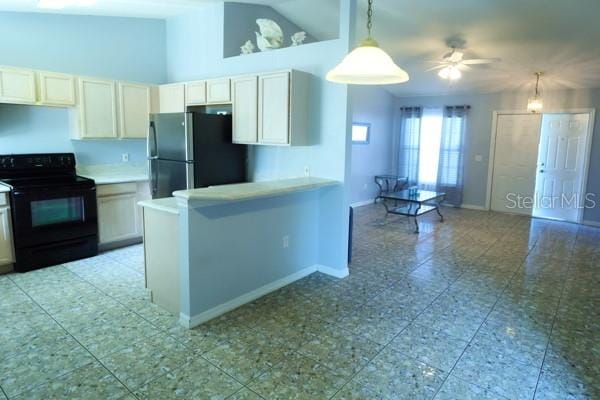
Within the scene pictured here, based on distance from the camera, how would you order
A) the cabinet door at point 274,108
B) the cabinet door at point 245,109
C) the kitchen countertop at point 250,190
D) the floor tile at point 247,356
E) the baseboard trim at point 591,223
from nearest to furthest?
the floor tile at point 247,356
the kitchen countertop at point 250,190
the cabinet door at point 274,108
the cabinet door at point 245,109
the baseboard trim at point 591,223

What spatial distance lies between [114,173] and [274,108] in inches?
98.9

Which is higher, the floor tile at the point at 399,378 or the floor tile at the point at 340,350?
the floor tile at the point at 340,350

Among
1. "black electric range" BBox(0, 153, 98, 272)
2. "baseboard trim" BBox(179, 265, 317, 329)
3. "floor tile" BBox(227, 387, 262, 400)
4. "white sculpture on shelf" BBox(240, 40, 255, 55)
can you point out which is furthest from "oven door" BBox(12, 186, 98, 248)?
"floor tile" BBox(227, 387, 262, 400)

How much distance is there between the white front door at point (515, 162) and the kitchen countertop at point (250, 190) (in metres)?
5.23

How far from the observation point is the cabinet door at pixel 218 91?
4.12 meters

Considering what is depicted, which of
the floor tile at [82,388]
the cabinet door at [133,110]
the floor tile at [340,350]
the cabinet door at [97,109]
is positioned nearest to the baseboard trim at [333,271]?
the floor tile at [340,350]

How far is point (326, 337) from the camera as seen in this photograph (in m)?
2.65

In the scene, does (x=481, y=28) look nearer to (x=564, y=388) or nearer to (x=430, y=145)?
(x=430, y=145)

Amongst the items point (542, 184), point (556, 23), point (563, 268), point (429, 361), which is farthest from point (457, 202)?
point (429, 361)

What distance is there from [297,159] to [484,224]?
160 inches

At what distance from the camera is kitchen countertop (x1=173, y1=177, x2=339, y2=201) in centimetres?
260

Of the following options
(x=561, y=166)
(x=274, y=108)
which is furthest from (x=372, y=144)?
(x=274, y=108)

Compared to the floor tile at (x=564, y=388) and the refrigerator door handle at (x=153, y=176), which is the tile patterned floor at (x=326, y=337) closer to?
the floor tile at (x=564, y=388)

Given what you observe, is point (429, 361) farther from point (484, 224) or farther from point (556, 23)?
point (484, 224)
